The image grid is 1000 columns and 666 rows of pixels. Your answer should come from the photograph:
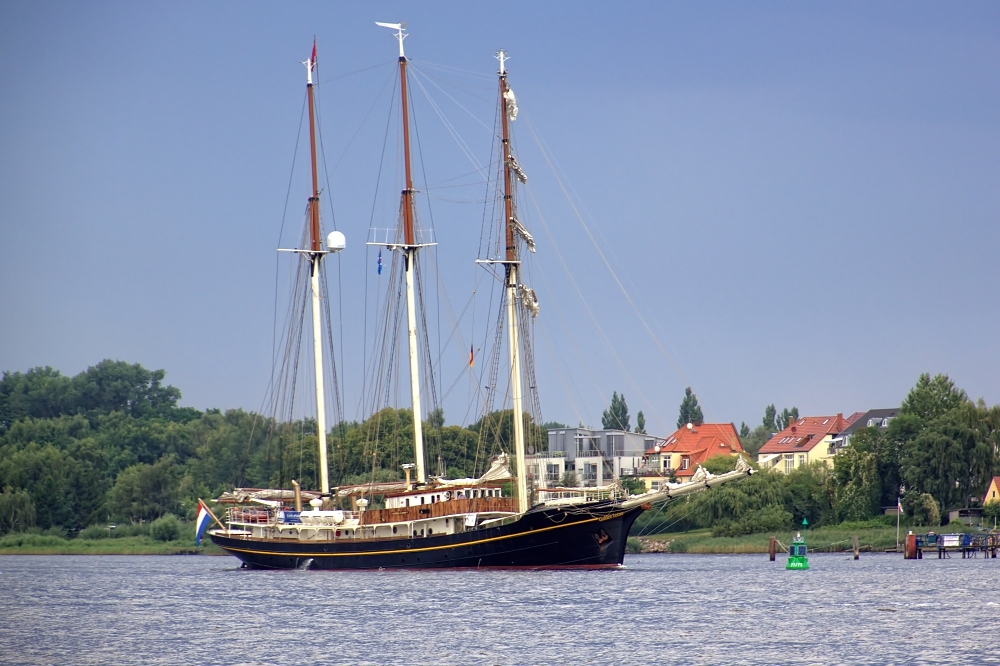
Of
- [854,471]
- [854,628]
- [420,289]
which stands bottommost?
[854,628]

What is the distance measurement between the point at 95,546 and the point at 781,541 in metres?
64.2

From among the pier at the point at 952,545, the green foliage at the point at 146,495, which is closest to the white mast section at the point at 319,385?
the pier at the point at 952,545

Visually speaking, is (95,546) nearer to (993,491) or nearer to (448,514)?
(448,514)

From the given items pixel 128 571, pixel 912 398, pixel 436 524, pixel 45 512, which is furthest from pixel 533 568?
pixel 45 512

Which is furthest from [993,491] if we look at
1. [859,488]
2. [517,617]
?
[517,617]

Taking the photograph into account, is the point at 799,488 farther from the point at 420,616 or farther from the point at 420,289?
the point at 420,616

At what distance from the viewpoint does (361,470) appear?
123 meters

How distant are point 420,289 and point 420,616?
39710 mm

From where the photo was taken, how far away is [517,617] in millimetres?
53969

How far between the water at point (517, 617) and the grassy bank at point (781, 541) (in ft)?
76.9

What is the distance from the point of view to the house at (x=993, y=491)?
11162cm

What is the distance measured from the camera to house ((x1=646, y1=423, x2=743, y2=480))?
508 ft

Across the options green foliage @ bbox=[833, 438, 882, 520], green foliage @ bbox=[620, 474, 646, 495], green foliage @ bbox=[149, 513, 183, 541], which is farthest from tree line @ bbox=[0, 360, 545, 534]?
green foliage @ bbox=[833, 438, 882, 520]

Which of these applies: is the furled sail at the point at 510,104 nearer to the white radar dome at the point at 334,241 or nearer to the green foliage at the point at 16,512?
the white radar dome at the point at 334,241
